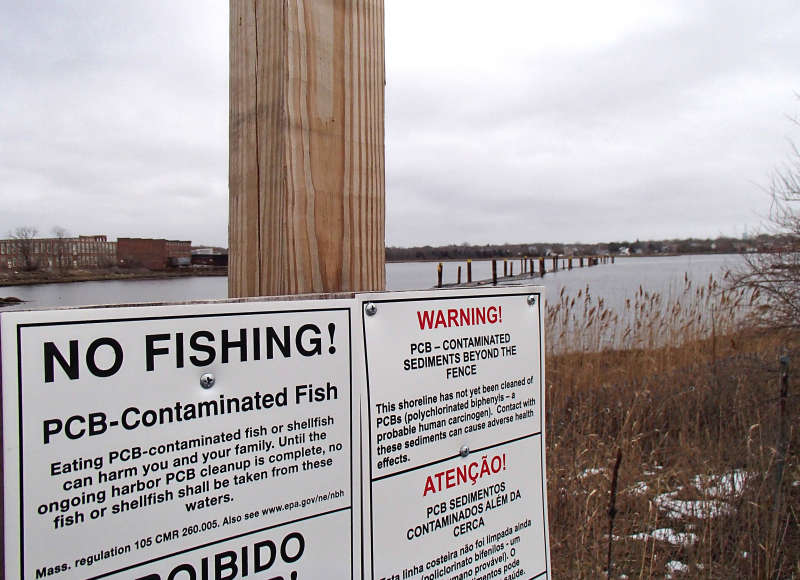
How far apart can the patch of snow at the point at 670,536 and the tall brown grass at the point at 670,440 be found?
13 millimetres

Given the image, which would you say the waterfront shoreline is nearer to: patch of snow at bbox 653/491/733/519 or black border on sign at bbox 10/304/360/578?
black border on sign at bbox 10/304/360/578

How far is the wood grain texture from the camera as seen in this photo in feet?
3.42

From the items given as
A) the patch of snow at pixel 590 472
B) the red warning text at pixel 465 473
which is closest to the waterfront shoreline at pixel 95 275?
the red warning text at pixel 465 473

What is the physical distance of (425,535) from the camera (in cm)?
108

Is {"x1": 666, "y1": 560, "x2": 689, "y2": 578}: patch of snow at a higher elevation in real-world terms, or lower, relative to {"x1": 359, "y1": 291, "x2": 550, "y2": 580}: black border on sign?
lower

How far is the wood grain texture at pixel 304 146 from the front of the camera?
3.42ft

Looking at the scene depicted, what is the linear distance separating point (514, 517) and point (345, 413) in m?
0.59

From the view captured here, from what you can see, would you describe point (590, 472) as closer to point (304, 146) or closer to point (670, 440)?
point (670, 440)

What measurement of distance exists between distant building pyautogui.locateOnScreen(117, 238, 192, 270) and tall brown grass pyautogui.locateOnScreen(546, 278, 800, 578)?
8.54 feet

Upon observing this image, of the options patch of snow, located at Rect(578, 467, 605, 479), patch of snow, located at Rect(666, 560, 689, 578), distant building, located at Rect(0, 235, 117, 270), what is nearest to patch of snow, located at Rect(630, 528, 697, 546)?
patch of snow, located at Rect(666, 560, 689, 578)

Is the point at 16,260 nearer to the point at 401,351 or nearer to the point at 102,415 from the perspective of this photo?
the point at 102,415

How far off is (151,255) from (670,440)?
4.87 meters

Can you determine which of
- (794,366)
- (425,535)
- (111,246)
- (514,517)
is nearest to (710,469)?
(794,366)

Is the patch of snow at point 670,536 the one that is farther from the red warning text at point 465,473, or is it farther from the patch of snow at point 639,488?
the red warning text at point 465,473
